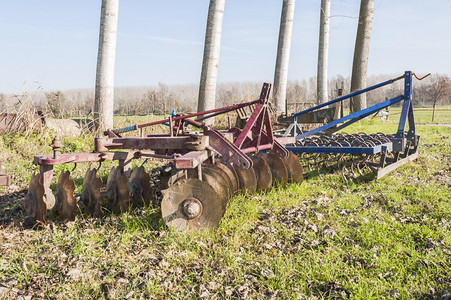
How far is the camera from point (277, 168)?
5.34 m

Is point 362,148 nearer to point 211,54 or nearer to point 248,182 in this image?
point 248,182

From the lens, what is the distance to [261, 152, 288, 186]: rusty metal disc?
5273 millimetres

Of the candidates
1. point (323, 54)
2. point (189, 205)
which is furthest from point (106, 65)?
point (323, 54)

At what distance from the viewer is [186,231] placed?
358cm

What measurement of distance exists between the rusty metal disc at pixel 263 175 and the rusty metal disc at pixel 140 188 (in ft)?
4.59

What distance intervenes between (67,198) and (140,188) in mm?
883

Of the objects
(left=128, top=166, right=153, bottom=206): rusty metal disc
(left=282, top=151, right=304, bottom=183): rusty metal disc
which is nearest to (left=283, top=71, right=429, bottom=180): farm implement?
(left=282, top=151, right=304, bottom=183): rusty metal disc

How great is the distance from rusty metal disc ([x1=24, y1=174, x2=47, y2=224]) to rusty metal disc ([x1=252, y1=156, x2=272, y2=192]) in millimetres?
2521

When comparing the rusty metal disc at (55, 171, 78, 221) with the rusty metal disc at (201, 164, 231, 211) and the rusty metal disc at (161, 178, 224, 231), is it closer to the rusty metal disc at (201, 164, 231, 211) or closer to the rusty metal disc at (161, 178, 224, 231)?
the rusty metal disc at (161, 178, 224, 231)

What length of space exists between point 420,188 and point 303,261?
300 centimetres

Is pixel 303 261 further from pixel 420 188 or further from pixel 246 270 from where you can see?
pixel 420 188

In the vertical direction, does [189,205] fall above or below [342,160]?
below

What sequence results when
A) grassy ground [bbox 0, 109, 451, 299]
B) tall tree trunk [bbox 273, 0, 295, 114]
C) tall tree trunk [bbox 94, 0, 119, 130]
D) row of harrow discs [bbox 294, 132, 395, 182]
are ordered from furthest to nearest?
tall tree trunk [bbox 273, 0, 295, 114]
tall tree trunk [bbox 94, 0, 119, 130]
row of harrow discs [bbox 294, 132, 395, 182]
grassy ground [bbox 0, 109, 451, 299]

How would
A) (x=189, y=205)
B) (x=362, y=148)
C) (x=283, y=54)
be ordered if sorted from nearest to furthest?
(x=189, y=205) < (x=362, y=148) < (x=283, y=54)
